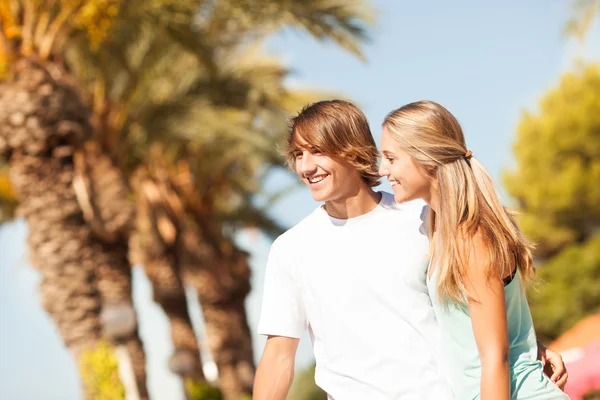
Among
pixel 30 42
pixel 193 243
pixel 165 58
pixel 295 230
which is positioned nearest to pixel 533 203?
pixel 193 243

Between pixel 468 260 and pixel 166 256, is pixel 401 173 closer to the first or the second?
pixel 468 260

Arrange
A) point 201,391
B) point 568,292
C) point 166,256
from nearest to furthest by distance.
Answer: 1. point 201,391
2. point 166,256
3. point 568,292

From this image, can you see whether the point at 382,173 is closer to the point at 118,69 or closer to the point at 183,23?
the point at 183,23

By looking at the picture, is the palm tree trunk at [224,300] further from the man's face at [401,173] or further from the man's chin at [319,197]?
the man's face at [401,173]

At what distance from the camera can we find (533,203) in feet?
88.5

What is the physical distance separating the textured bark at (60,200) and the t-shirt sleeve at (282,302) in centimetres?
775

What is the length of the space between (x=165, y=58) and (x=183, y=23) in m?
3.07

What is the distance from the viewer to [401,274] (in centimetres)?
310

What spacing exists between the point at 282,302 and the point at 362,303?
283 mm

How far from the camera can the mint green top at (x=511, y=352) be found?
2857 millimetres

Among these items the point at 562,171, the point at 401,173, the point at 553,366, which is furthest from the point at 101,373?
the point at 562,171

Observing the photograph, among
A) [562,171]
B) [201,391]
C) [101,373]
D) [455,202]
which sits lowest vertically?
[201,391]

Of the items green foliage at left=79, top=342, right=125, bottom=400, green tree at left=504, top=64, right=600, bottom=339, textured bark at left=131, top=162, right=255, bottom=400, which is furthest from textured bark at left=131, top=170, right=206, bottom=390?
green tree at left=504, top=64, right=600, bottom=339

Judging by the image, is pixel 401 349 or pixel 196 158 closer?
pixel 401 349
